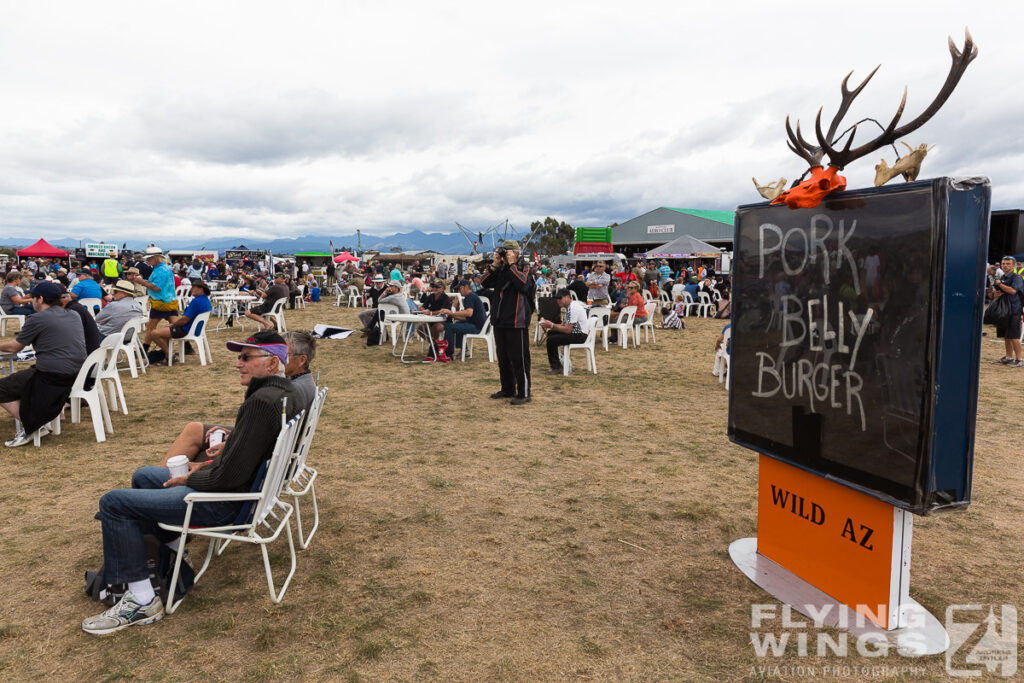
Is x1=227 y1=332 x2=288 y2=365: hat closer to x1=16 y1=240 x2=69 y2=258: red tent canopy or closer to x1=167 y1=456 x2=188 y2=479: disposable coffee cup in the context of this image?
x1=167 y1=456 x2=188 y2=479: disposable coffee cup

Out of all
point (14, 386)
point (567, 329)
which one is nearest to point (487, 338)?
point (567, 329)

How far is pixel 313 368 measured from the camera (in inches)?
377

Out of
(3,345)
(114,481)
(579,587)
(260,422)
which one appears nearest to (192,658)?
(260,422)

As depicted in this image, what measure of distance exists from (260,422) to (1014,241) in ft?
73.2

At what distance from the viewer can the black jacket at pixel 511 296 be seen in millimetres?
6930

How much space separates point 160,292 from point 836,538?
9.74 m

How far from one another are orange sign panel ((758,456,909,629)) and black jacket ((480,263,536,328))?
4066 millimetres

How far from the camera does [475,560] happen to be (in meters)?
3.36

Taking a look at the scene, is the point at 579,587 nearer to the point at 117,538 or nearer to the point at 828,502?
the point at 828,502

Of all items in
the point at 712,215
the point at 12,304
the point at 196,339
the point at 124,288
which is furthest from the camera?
the point at 712,215

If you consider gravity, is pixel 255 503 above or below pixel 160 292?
below

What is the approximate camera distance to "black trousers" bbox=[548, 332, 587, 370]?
29.6 ft

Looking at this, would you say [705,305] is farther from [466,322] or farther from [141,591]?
[141,591]

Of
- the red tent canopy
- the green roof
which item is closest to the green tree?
the green roof
